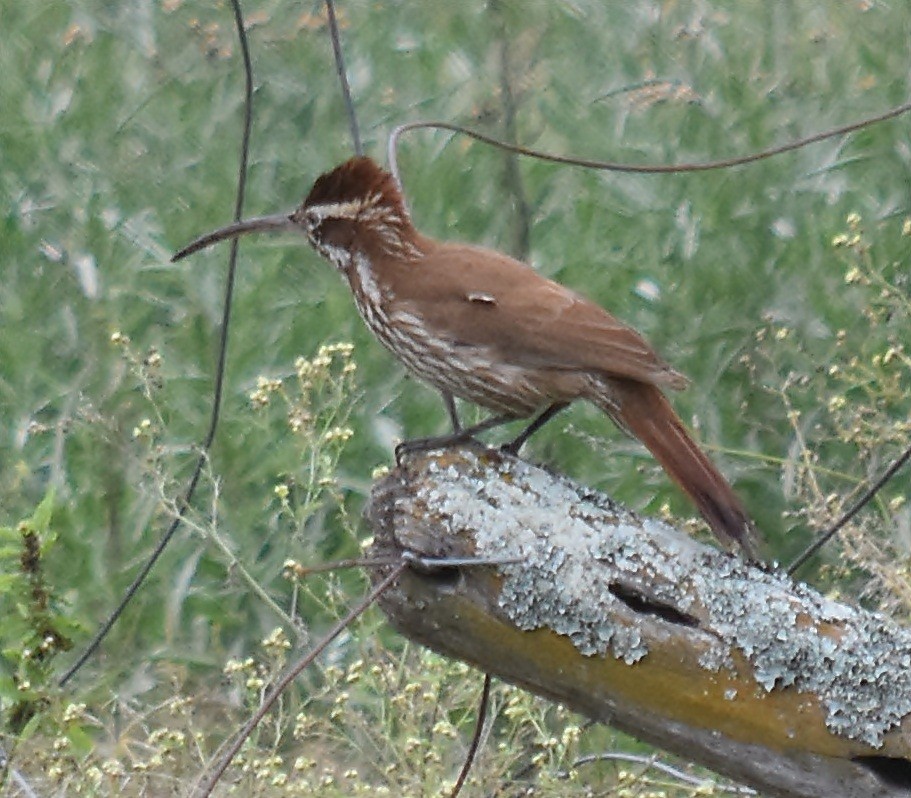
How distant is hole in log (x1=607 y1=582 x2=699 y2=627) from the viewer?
8.48 ft

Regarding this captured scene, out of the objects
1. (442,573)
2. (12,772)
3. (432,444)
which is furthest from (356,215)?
Answer: (12,772)

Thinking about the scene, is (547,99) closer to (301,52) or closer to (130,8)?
(301,52)

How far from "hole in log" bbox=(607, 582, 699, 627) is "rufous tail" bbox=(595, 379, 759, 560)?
225 millimetres

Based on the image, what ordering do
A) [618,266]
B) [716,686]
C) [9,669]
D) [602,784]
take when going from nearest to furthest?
[716,686], [602,784], [9,669], [618,266]

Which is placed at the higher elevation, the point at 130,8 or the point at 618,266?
the point at 130,8

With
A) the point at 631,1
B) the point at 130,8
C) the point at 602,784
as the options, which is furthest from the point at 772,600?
the point at 130,8

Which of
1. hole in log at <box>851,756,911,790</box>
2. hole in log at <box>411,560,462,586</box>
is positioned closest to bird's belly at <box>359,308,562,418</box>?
hole in log at <box>411,560,462,586</box>

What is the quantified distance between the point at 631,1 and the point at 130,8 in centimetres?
152

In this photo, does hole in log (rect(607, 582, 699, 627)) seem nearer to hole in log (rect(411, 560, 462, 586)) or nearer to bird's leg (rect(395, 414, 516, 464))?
hole in log (rect(411, 560, 462, 586))

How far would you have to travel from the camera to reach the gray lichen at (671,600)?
252 cm

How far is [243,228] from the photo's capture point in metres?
3.34

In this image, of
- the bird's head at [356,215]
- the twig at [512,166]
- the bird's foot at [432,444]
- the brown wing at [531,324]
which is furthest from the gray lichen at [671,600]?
the twig at [512,166]

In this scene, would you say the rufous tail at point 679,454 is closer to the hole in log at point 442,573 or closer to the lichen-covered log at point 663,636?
the lichen-covered log at point 663,636

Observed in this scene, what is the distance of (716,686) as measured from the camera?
2521 mm
